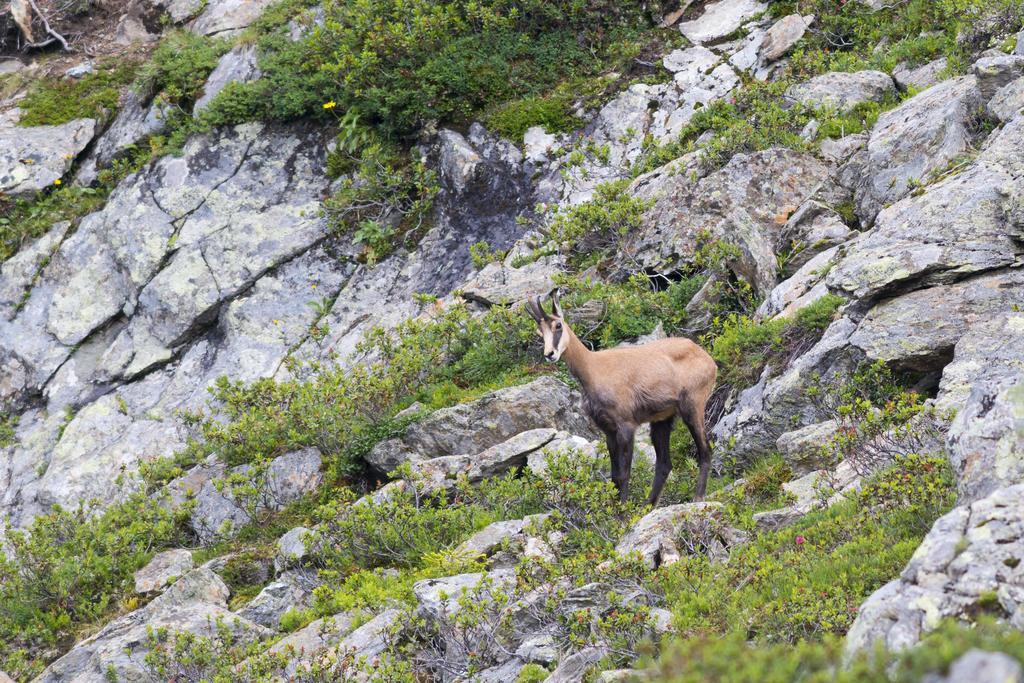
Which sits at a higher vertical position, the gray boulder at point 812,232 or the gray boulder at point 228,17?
the gray boulder at point 228,17

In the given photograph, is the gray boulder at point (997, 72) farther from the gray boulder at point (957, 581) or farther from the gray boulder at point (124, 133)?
the gray boulder at point (124, 133)

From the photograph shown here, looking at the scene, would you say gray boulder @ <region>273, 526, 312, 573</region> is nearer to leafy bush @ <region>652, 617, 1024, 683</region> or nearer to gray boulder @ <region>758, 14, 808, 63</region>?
leafy bush @ <region>652, 617, 1024, 683</region>

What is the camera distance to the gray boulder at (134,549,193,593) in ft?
39.8

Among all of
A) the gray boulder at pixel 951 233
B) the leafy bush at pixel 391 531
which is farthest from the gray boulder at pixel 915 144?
the leafy bush at pixel 391 531

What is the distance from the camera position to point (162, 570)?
12.5 m

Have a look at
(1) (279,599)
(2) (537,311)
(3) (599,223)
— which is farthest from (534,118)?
(1) (279,599)

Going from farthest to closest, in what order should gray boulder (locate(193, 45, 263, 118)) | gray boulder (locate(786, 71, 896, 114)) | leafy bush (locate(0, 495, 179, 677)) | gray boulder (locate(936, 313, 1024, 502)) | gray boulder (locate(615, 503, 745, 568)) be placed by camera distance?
1. gray boulder (locate(193, 45, 263, 118))
2. gray boulder (locate(786, 71, 896, 114))
3. leafy bush (locate(0, 495, 179, 677))
4. gray boulder (locate(615, 503, 745, 568))
5. gray boulder (locate(936, 313, 1024, 502))

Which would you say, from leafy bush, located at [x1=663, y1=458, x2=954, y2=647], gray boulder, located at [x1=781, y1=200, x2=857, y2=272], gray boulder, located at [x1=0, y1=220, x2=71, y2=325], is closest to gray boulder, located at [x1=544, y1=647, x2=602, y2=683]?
leafy bush, located at [x1=663, y1=458, x2=954, y2=647]

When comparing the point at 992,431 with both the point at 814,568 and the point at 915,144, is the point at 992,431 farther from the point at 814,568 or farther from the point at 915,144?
the point at 915,144

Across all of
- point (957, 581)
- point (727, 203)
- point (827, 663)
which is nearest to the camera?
point (827, 663)

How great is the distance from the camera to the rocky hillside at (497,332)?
7762 mm

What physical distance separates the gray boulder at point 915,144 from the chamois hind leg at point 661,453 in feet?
17.1

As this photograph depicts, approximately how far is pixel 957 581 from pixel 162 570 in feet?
33.2

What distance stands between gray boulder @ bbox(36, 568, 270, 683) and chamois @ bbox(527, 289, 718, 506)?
4137 millimetres
